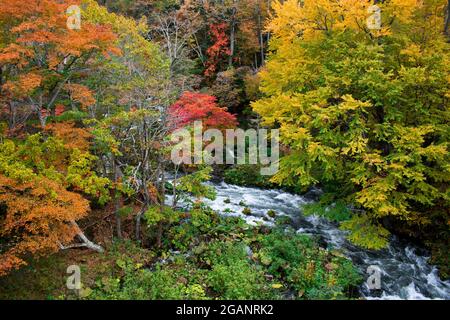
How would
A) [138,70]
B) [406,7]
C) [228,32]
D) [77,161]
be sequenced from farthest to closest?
1. [228,32]
2. [138,70]
3. [406,7]
4. [77,161]

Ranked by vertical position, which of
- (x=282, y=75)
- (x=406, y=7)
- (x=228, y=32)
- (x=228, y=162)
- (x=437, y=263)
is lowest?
(x=437, y=263)

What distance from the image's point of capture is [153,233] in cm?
1138

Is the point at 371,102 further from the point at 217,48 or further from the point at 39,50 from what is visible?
the point at 217,48

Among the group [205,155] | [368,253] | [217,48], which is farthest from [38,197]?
[217,48]

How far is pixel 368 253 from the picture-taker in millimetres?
11867

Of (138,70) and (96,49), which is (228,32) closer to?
(138,70)

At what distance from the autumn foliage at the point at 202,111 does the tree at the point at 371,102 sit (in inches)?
172

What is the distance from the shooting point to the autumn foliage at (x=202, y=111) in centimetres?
1558

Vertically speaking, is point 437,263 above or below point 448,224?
below

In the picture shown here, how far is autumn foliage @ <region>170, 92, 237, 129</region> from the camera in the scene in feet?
51.1

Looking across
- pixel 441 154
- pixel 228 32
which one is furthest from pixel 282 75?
pixel 228 32

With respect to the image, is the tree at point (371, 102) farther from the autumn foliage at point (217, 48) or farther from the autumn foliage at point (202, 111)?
the autumn foliage at point (217, 48)

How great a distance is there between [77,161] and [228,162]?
1144 centimetres

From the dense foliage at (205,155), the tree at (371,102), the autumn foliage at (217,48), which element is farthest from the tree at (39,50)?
the autumn foliage at (217,48)
